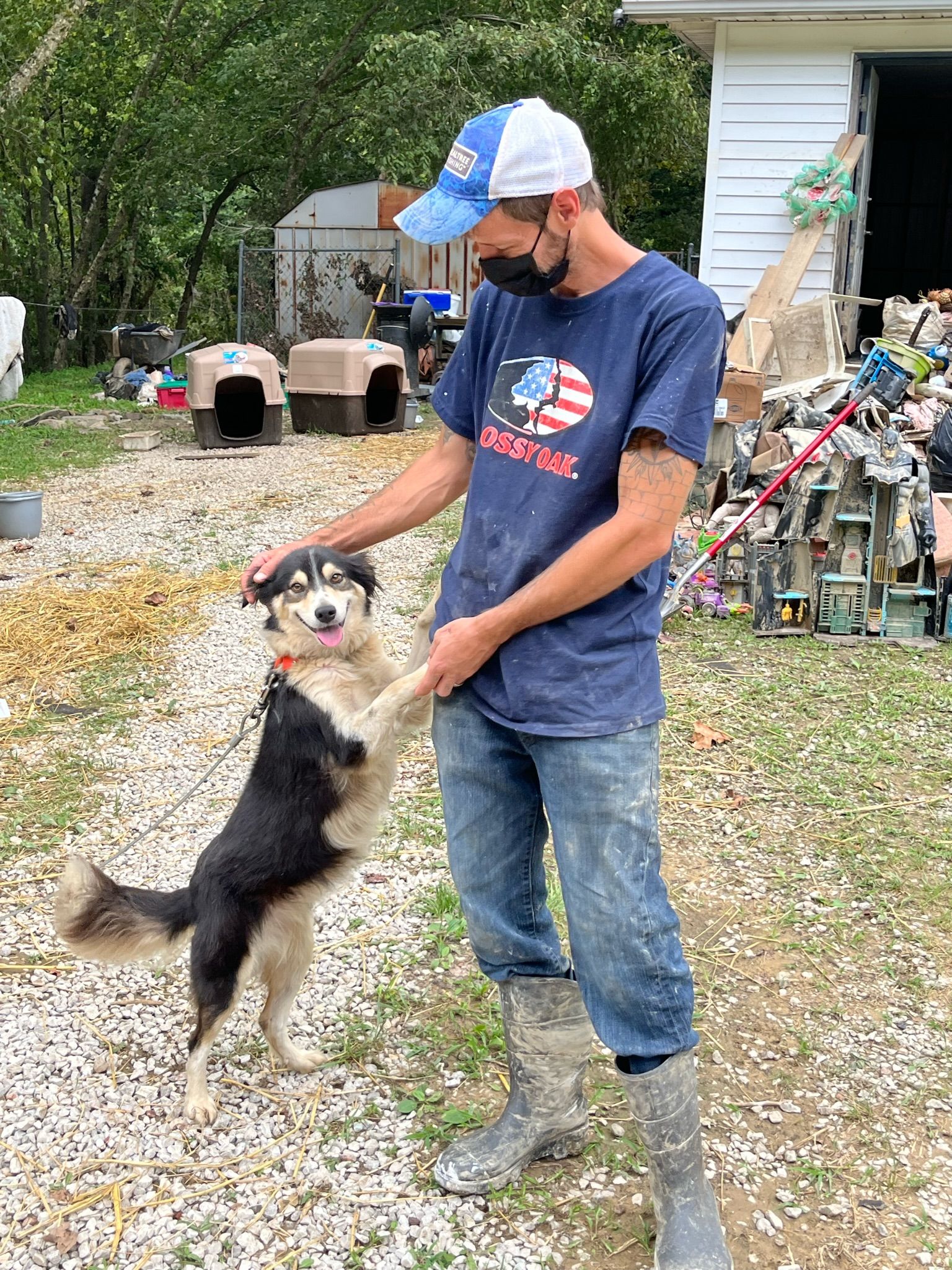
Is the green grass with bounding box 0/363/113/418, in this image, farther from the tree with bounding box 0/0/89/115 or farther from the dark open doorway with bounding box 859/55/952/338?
the dark open doorway with bounding box 859/55/952/338

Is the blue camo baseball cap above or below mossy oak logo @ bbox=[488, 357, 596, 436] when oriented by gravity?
above

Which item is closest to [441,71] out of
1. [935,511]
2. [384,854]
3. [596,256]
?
[935,511]

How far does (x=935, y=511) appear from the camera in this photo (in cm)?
701

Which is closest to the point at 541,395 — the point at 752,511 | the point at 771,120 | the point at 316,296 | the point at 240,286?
the point at 752,511

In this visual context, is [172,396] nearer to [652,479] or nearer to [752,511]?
[752,511]

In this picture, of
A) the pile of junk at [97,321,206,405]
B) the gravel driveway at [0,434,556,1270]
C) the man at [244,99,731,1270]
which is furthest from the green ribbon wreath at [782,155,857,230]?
the pile of junk at [97,321,206,405]

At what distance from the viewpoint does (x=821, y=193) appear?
33.9ft

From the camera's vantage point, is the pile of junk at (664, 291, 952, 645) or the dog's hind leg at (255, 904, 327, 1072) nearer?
the dog's hind leg at (255, 904, 327, 1072)

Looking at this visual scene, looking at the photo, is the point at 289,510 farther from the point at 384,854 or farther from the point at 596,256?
the point at 596,256

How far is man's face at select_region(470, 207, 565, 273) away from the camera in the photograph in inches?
78.3

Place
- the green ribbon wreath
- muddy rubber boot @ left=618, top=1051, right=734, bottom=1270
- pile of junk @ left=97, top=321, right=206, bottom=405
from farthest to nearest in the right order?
pile of junk @ left=97, top=321, right=206, bottom=405, the green ribbon wreath, muddy rubber boot @ left=618, top=1051, right=734, bottom=1270

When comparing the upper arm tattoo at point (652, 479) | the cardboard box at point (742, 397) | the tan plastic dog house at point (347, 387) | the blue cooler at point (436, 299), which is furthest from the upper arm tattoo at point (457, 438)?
the blue cooler at point (436, 299)

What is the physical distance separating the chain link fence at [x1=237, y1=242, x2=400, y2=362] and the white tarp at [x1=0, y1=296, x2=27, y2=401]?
368cm

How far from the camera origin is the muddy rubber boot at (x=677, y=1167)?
2209 mm
